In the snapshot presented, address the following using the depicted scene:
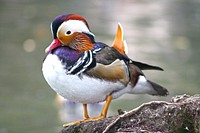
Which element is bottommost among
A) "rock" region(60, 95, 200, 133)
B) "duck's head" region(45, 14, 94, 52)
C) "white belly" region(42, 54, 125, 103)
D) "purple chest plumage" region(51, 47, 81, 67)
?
"rock" region(60, 95, 200, 133)

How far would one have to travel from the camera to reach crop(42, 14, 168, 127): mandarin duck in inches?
134

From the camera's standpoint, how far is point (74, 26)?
3518mm

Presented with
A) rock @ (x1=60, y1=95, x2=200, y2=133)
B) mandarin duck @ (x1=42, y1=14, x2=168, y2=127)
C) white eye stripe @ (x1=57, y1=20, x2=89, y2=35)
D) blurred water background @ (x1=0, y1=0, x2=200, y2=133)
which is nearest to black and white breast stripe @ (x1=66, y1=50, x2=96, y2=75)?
mandarin duck @ (x1=42, y1=14, x2=168, y2=127)

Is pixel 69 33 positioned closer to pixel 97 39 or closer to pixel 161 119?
pixel 161 119

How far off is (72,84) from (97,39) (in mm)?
7787

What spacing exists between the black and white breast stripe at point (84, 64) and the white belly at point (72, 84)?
0.10 feet

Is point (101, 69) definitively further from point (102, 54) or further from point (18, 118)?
point (18, 118)

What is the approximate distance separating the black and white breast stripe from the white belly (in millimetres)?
31

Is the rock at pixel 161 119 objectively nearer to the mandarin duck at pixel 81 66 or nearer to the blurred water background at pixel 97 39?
the mandarin duck at pixel 81 66

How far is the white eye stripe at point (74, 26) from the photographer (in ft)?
11.4

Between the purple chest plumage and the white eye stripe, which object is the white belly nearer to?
the purple chest plumage

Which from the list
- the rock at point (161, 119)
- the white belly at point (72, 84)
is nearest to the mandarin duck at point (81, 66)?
the white belly at point (72, 84)

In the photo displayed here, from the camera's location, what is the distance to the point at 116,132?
3262 mm

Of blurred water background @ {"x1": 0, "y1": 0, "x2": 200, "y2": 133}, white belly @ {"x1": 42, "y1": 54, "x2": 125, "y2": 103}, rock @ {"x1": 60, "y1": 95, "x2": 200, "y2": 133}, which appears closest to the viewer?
rock @ {"x1": 60, "y1": 95, "x2": 200, "y2": 133}
